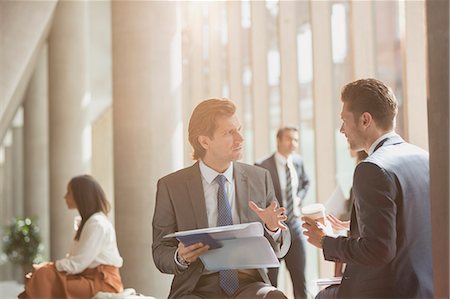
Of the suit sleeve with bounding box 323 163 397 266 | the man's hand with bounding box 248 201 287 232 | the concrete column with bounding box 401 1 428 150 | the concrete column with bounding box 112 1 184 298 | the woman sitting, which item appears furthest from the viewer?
the concrete column with bounding box 401 1 428 150

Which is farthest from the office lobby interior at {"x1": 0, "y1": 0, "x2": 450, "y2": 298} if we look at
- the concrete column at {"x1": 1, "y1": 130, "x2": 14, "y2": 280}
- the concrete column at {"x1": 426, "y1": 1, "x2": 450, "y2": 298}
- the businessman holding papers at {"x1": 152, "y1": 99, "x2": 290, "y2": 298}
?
the concrete column at {"x1": 1, "y1": 130, "x2": 14, "y2": 280}

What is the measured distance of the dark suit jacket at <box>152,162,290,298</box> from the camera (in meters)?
3.84

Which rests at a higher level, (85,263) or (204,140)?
(204,140)

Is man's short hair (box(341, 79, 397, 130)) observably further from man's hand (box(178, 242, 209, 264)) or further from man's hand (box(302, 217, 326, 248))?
man's hand (box(178, 242, 209, 264))

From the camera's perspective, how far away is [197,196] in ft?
13.0

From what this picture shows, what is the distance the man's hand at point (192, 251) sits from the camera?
360 centimetres

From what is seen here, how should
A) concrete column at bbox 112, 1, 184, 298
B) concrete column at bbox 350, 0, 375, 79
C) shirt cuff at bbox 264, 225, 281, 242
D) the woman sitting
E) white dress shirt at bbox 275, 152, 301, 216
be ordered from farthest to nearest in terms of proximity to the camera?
concrete column at bbox 350, 0, 375, 79
white dress shirt at bbox 275, 152, 301, 216
concrete column at bbox 112, 1, 184, 298
the woman sitting
shirt cuff at bbox 264, 225, 281, 242

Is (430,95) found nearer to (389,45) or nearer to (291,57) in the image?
(291,57)

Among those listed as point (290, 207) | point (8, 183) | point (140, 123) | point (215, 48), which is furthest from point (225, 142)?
point (8, 183)

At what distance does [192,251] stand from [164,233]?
0.31 metres

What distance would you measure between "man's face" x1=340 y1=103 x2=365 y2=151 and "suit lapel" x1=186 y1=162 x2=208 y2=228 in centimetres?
89

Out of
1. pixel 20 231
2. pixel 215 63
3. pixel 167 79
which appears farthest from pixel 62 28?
pixel 167 79

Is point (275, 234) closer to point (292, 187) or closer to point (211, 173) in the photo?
point (211, 173)

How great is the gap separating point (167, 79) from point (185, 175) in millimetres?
2617
